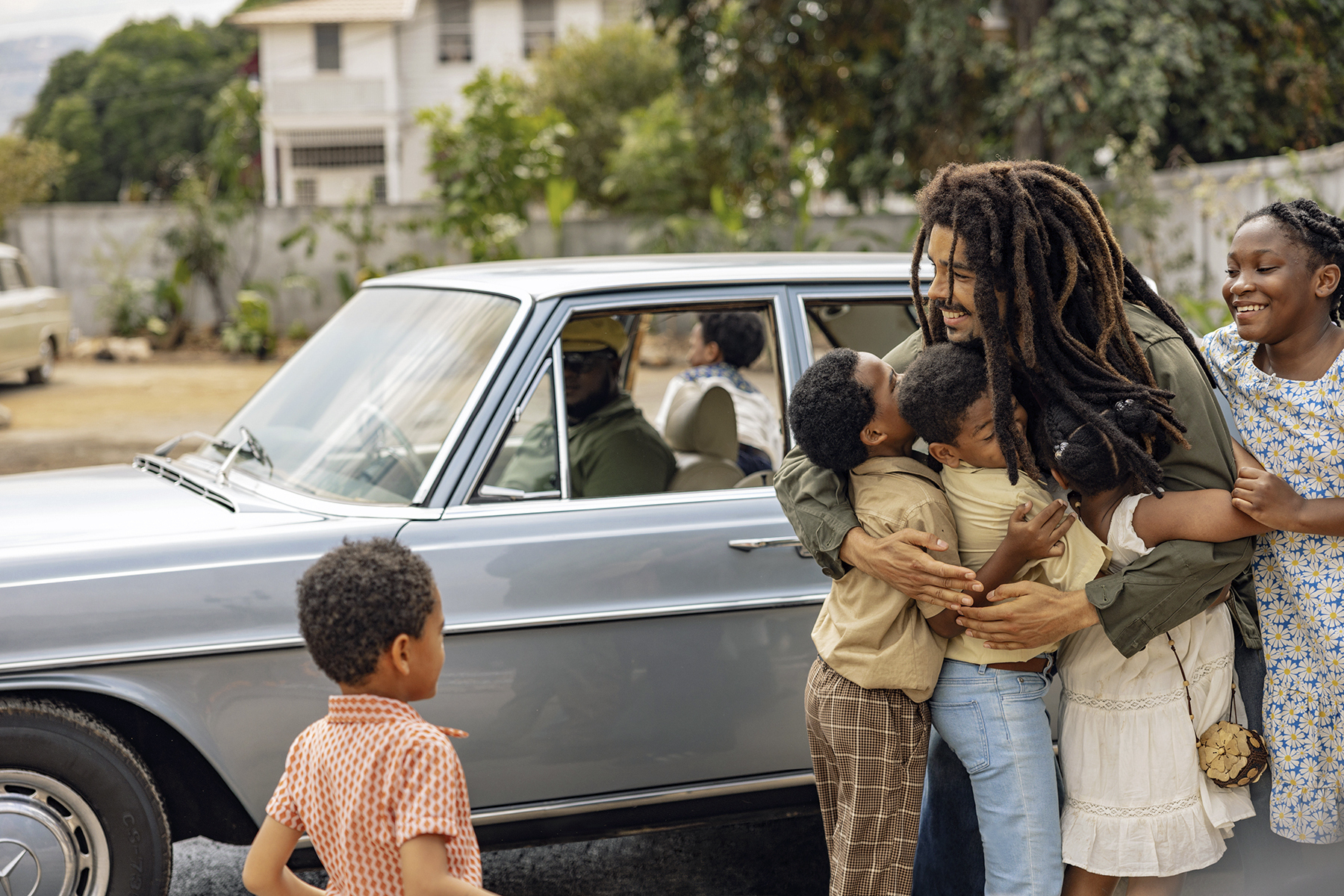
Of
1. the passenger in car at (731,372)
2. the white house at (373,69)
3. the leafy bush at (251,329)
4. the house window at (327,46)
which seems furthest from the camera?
the house window at (327,46)

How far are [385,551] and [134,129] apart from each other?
4767 centimetres

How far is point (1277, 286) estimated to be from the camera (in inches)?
85.7

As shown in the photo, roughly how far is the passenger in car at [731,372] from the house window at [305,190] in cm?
3021

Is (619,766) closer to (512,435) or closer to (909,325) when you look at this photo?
(512,435)

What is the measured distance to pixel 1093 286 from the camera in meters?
2.16

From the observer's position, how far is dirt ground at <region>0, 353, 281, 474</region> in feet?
36.6

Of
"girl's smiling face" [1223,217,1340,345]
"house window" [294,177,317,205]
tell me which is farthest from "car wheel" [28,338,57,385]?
"house window" [294,177,317,205]

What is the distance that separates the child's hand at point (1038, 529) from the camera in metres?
2.05

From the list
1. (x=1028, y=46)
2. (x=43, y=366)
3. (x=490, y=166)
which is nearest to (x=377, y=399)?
(x=1028, y=46)

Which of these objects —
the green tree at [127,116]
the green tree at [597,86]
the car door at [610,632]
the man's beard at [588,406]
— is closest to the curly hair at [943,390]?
the car door at [610,632]

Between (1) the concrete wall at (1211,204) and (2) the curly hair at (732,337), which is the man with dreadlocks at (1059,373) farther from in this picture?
(1) the concrete wall at (1211,204)

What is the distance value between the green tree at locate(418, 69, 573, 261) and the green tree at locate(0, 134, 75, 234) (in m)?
7.54

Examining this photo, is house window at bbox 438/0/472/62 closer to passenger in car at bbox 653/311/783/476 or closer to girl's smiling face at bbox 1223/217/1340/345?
passenger in car at bbox 653/311/783/476

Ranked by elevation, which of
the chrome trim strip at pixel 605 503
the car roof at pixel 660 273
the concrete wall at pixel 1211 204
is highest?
the concrete wall at pixel 1211 204
